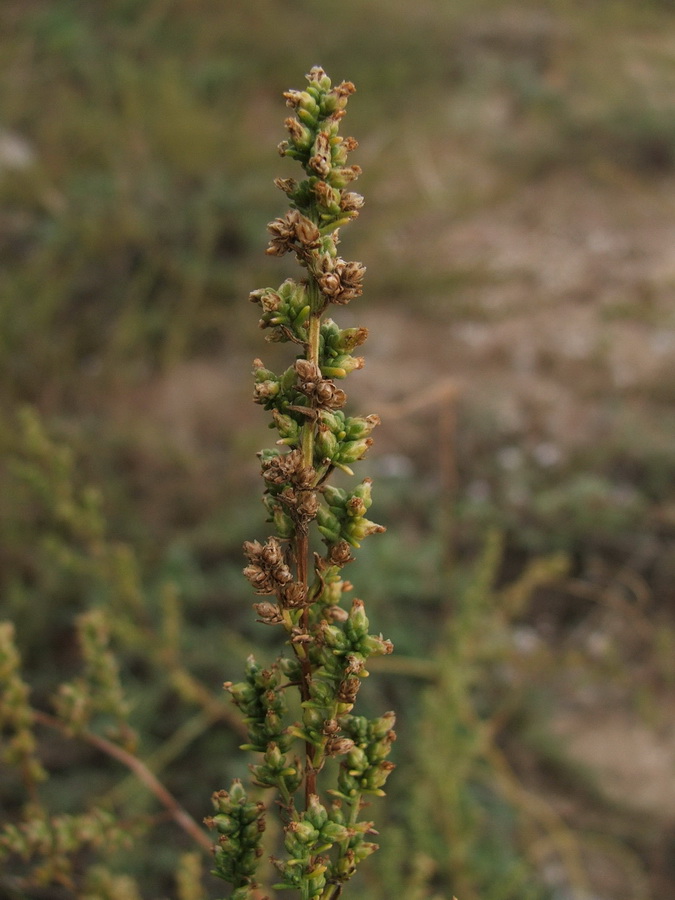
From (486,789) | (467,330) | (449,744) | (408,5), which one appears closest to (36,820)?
(449,744)

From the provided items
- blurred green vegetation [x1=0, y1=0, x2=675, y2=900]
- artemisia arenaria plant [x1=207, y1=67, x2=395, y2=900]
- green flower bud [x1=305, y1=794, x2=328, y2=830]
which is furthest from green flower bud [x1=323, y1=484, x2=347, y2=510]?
blurred green vegetation [x1=0, y1=0, x2=675, y2=900]

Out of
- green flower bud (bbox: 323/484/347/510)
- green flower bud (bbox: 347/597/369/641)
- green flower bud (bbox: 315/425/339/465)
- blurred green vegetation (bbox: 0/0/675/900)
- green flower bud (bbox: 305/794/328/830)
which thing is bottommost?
green flower bud (bbox: 305/794/328/830)

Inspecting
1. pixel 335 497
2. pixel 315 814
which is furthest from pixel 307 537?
pixel 315 814

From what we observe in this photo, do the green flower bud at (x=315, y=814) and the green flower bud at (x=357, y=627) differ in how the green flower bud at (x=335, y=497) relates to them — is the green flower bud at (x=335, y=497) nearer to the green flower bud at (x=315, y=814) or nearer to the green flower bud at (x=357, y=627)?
the green flower bud at (x=357, y=627)

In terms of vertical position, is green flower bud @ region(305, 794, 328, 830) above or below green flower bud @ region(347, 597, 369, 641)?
below

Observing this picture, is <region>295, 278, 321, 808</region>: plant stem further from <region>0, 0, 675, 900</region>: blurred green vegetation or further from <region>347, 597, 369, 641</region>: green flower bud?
<region>0, 0, 675, 900</region>: blurred green vegetation

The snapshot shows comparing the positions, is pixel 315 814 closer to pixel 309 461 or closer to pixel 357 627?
pixel 357 627

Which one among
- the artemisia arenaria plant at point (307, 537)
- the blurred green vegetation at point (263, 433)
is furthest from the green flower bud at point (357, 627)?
the blurred green vegetation at point (263, 433)
